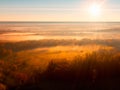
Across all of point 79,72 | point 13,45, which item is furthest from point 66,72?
point 13,45

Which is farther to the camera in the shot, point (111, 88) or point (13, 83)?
point (13, 83)

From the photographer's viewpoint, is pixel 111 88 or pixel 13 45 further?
pixel 13 45

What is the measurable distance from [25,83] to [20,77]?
1.65 metres

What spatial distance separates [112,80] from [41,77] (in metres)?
4.01

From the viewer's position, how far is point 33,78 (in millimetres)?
17812

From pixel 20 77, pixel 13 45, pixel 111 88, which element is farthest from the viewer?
pixel 13 45

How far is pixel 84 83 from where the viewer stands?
16.7 metres

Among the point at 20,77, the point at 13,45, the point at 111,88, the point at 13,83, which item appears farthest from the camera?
the point at 13,45

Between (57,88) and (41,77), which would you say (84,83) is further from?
(41,77)

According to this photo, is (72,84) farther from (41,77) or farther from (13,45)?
(13,45)

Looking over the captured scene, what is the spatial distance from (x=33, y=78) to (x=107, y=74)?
13.8ft

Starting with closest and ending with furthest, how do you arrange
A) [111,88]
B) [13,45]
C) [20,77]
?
1. [111,88]
2. [20,77]
3. [13,45]

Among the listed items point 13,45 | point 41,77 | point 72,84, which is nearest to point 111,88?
point 72,84

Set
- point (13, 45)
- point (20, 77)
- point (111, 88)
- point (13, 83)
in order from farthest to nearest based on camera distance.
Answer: point (13, 45) → point (20, 77) → point (13, 83) → point (111, 88)
